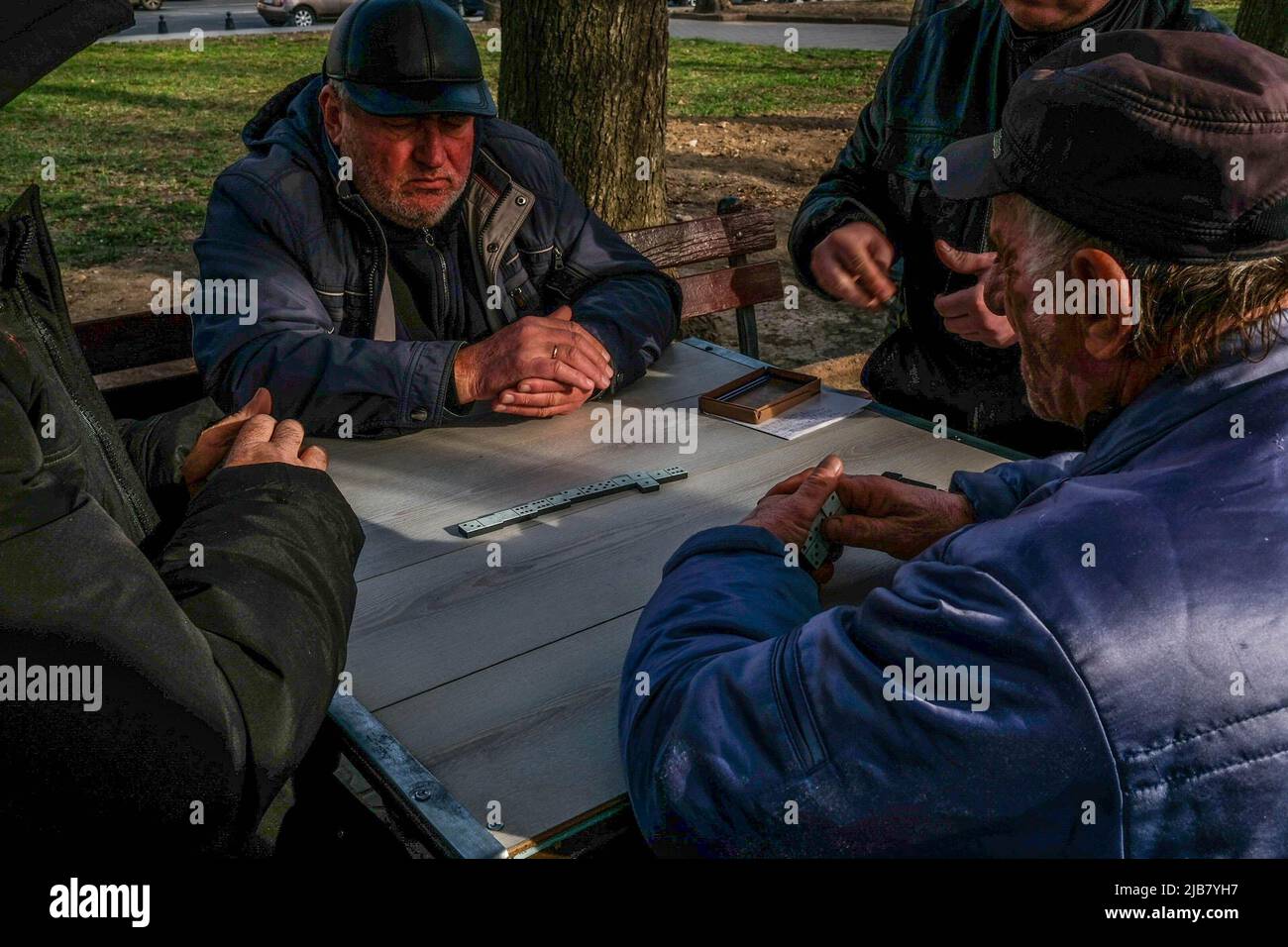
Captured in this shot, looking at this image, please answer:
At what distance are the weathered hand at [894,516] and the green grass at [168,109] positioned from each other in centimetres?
769

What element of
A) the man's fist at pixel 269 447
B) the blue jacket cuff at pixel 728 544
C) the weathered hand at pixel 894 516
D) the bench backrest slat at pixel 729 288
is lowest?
the weathered hand at pixel 894 516

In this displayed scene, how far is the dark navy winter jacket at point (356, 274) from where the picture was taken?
9.01 feet

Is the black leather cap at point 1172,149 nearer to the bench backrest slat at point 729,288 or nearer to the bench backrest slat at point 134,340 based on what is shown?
the bench backrest slat at point 729,288

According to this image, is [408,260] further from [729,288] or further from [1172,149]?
[1172,149]

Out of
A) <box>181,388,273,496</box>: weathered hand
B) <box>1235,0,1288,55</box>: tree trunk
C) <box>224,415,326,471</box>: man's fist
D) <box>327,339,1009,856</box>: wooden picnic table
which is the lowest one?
<box>327,339,1009,856</box>: wooden picnic table

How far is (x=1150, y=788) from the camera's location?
1238 mm

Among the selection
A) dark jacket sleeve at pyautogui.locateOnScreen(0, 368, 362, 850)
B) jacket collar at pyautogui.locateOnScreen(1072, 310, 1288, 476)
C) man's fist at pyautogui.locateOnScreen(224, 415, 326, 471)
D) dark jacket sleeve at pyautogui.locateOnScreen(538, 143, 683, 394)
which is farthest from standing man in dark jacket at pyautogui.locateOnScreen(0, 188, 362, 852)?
dark jacket sleeve at pyautogui.locateOnScreen(538, 143, 683, 394)

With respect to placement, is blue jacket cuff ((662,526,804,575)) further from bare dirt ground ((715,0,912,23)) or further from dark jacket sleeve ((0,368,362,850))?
bare dirt ground ((715,0,912,23))

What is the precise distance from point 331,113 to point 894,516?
1875 millimetres

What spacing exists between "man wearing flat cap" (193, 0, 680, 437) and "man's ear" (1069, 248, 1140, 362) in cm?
158

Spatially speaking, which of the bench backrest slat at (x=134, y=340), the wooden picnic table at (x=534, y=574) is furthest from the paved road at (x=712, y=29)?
the wooden picnic table at (x=534, y=574)

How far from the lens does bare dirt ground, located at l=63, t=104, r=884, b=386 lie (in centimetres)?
711

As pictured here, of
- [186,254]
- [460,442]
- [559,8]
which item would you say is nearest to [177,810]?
[460,442]
